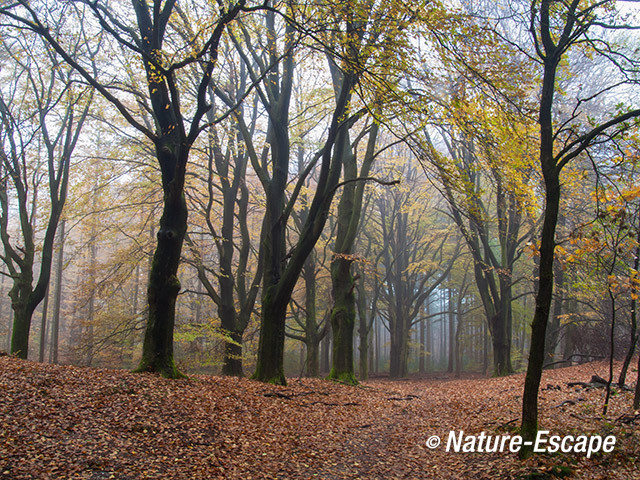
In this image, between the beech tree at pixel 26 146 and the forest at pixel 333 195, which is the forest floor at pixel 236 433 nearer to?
the forest at pixel 333 195

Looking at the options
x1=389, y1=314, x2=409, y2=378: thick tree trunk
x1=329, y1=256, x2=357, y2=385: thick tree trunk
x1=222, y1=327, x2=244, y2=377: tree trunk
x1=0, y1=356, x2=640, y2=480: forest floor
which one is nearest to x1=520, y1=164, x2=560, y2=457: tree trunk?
x1=0, y1=356, x2=640, y2=480: forest floor

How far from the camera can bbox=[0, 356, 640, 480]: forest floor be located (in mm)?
4230

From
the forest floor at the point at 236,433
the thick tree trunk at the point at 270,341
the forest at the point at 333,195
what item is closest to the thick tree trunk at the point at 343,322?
the forest at the point at 333,195

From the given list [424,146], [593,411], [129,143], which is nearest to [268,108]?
[424,146]

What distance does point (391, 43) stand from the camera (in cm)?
654

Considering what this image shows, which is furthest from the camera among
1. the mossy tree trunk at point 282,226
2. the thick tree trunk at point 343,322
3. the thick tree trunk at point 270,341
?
the thick tree trunk at point 343,322

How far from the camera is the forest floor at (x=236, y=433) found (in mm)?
4230

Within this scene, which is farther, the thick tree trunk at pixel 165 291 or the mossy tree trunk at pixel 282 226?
the mossy tree trunk at pixel 282 226

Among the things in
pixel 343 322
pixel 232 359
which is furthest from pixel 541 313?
pixel 232 359

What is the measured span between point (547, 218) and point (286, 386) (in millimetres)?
7034

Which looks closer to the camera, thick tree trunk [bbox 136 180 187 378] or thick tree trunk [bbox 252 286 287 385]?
thick tree trunk [bbox 136 180 187 378]

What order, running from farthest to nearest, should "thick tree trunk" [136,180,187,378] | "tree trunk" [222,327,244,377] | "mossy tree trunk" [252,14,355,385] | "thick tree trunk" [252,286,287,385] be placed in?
1. "tree trunk" [222,327,244,377]
2. "thick tree trunk" [252,286,287,385]
3. "mossy tree trunk" [252,14,355,385]
4. "thick tree trunk" [136,180,187,378]

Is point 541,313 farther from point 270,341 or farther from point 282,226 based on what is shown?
point 282,226

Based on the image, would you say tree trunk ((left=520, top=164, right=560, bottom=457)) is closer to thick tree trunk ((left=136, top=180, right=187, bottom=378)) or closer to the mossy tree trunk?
the mossy tree trunk
